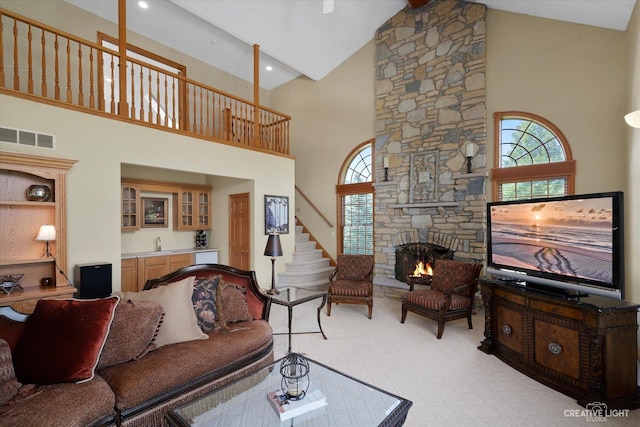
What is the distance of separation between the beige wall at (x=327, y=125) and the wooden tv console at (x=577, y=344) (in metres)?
4.20

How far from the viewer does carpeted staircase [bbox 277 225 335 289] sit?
19.4 ft

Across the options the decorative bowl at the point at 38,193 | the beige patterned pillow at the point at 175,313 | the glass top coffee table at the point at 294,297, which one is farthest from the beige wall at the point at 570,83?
the decorative bowl at the point at 38,193

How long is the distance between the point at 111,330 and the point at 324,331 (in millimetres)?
2551

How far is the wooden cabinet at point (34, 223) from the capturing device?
3193mm

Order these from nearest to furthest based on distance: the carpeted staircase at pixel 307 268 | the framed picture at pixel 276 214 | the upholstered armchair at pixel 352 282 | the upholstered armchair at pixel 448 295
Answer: the upholstered armchair at pixel 448 295 < the upholstered armchair at pixel 352 282 < the framed picture at pixel 276 214 < the carpeted staircase at pixel 307 268

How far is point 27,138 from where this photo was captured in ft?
10.5

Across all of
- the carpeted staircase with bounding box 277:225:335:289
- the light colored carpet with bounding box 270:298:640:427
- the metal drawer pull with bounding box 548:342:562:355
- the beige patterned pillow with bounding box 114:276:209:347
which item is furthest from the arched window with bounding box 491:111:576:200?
the beige patterned pillow with bounding box 114:276:209:347

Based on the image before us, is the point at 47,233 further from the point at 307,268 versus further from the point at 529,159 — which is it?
the point at 529,159

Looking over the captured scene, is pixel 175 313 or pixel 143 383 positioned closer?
pixel 143 383

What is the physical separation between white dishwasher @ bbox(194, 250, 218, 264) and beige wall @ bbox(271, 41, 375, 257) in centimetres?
225

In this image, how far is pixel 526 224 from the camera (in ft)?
10.2

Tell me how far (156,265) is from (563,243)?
19.3 feet

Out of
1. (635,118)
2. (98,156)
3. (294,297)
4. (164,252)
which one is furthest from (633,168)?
(164,252)

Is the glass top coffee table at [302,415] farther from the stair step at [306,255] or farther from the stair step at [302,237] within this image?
the stair step at [302,237]
